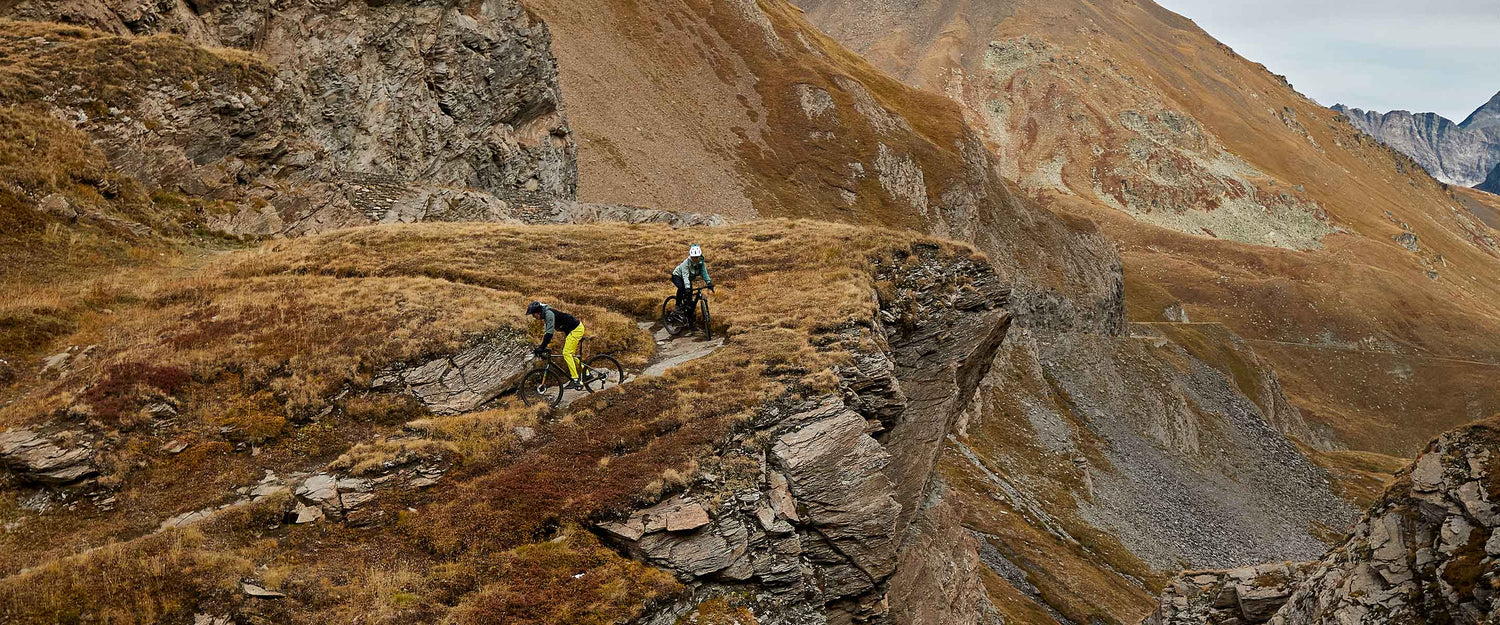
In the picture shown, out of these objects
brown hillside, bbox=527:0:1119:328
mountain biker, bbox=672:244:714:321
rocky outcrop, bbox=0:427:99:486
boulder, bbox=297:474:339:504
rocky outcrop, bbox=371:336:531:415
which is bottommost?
rocky outcrop, bbox=0:427:99:486

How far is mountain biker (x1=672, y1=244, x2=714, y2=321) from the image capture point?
21.1 meters

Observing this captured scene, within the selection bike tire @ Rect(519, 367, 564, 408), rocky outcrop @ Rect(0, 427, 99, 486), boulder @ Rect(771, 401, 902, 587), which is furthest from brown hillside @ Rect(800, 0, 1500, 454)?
rocky outcrop @ Rect(0, 427, 99, 486)

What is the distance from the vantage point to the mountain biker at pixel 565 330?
1797 centimetres

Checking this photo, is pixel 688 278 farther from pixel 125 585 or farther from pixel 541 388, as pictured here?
pixel 125 585

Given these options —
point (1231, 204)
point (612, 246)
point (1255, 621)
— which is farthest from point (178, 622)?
point (1231, 204)

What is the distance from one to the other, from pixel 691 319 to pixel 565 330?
4261mm

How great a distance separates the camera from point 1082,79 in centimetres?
19212

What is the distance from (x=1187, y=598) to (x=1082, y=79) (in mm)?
187160

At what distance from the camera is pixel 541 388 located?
18.1 metres

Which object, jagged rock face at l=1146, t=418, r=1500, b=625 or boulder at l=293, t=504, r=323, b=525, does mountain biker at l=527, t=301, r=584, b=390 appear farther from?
jagged rock face at l=1146, t=418, r=1500, b=625

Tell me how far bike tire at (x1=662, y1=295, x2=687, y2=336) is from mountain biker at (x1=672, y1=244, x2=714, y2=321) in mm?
373

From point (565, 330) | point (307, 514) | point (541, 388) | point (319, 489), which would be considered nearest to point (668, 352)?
point (565, 330)

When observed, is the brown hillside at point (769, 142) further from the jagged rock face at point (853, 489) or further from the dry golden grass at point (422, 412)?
the jagged rock face at point (853, 489)

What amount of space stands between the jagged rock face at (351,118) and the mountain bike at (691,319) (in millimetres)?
20235
